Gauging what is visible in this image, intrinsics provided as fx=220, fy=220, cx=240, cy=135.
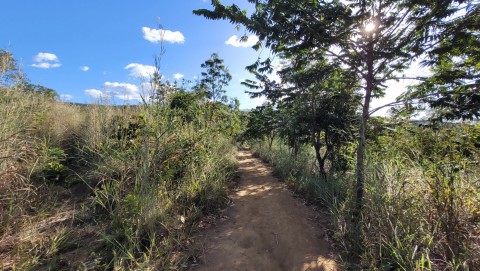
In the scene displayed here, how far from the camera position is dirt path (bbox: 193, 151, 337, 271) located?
2805 millimetres

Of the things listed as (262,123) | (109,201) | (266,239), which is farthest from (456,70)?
(262,123)

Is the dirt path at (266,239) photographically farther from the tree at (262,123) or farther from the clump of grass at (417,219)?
the tree at (262,123)

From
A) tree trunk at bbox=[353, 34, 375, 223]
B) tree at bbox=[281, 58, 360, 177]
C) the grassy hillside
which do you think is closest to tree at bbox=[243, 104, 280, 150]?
tree at bbox=[281, 58, 360, 177]

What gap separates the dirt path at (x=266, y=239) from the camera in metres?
2.80

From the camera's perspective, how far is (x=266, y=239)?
132 inches

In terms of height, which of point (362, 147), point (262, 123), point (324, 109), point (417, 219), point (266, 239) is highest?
point (324, 109)

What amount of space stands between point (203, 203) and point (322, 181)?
117 inches

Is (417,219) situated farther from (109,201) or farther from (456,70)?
(109,201)

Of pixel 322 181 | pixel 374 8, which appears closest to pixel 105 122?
pixel 322 181

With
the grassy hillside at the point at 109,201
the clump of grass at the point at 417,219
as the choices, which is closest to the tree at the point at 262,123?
the grassy hillside at the point at 109,201

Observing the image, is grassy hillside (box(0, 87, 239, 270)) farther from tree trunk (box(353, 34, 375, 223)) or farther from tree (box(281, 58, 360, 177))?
tree (box(281, 58, 360, 177))

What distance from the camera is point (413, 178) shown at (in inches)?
122

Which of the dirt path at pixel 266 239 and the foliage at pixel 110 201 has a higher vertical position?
the foliage at pixel 110 201

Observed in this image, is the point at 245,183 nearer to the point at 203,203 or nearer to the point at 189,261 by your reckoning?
the point at 203,203
